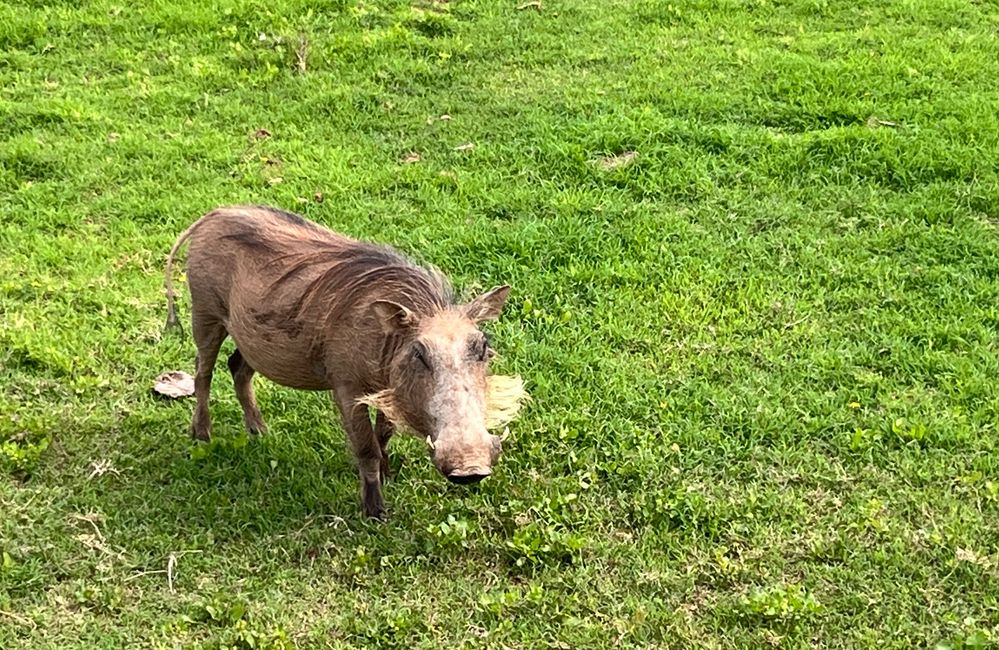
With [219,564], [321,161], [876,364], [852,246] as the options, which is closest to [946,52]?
[852,246]

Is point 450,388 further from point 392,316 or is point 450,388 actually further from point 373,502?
point 373,502

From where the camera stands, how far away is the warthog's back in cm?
339

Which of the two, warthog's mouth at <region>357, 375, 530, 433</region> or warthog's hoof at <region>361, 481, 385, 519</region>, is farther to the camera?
warthog's hoof at <region>361, 481, 385, 519</region>

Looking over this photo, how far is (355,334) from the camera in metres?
3.39

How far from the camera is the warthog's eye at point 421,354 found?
3.11 m

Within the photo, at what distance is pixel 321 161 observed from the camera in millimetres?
6180

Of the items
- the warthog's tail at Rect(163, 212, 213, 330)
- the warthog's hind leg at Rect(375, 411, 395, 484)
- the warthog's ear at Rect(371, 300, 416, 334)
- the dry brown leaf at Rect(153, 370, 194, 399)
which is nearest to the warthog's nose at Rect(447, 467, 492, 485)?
the warthog's ear at Rect(371, 300, 416, 334)

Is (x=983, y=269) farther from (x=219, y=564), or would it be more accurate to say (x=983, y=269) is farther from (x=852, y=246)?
(x=219, y=564)

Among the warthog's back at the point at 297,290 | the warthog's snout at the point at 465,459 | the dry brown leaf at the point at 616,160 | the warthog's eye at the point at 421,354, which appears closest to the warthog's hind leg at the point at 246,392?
the warthog's back at the point at 297,290

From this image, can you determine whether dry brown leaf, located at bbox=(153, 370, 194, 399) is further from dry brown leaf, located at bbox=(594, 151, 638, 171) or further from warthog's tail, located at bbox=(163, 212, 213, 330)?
dry brown leaf, located at bbox=(594, 151, 638, 171)

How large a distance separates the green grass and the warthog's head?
2.06ft

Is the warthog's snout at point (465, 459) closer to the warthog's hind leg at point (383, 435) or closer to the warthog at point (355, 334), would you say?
the warthog at point (355, 334)

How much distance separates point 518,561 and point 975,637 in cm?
146

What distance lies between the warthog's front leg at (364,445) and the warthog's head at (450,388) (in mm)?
190
